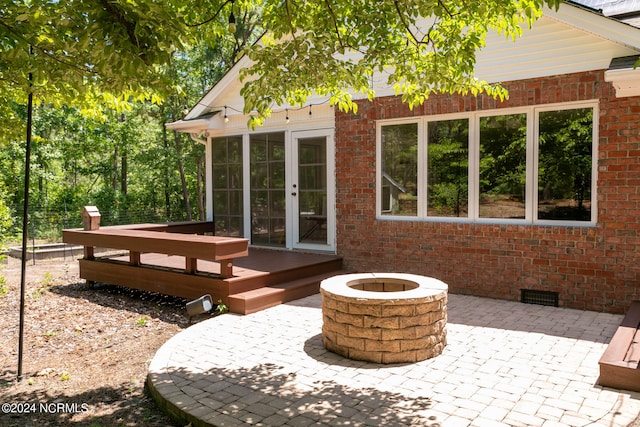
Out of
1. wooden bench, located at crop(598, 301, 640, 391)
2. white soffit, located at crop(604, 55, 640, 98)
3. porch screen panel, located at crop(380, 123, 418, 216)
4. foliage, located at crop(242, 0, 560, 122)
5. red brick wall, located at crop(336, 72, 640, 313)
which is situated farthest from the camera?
porch screen panel, located at crop(380, 123, 418, 216)

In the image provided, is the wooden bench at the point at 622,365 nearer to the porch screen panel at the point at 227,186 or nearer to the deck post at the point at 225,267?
the deck post at the point at 225,267

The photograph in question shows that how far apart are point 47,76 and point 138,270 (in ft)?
12.7

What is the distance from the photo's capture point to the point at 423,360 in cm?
448

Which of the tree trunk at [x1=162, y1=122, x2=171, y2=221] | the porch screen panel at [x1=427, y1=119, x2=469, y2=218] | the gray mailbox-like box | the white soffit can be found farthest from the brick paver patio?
the tree trunk at [x1=162, y1=122, x2=171, y2=221]

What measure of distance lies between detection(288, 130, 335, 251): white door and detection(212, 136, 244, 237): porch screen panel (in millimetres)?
1427

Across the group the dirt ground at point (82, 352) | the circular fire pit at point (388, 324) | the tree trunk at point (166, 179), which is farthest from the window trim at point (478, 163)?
the tree trunk at point (166, 179)

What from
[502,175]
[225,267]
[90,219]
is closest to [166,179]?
[90,219]

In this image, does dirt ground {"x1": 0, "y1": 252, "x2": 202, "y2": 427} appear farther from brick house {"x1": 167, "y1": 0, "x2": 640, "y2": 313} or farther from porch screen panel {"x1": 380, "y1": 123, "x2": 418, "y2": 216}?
porch screen panel {"x1": 380, "y1": 123, "x2": 418, "y2": 216}

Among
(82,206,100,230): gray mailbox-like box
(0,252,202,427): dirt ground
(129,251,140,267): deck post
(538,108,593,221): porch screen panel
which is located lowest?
(0,252,202,427): dirt ground

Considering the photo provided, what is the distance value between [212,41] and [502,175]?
4.30m

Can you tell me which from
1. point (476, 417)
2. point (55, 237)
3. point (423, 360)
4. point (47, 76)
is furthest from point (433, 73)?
point (55, 237)

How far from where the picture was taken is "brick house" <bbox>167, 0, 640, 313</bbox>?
19.6 feet

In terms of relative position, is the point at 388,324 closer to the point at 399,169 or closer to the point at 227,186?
the point at 399,169

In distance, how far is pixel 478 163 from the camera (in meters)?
7.03
